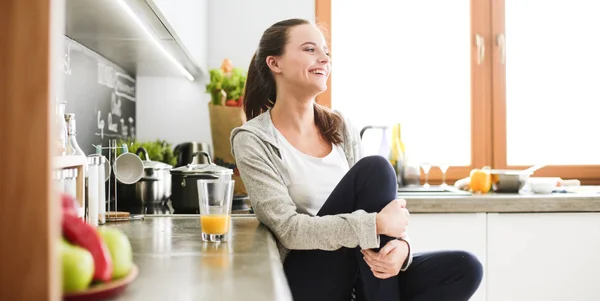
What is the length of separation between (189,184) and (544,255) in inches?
53.2

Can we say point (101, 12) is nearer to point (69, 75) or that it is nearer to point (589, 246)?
point (69, 75)

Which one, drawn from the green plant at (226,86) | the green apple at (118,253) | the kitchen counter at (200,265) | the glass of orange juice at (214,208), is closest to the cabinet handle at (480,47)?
the green plant at (226,86)

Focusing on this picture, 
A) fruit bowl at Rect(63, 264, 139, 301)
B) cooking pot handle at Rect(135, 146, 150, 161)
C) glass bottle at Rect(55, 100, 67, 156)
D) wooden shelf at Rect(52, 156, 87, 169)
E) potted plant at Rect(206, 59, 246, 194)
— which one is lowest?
fruit bowl at Rect(63, 264, 139, 301)

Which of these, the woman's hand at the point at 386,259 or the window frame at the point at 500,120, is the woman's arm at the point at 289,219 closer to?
the woman's hand at the point at 386,259

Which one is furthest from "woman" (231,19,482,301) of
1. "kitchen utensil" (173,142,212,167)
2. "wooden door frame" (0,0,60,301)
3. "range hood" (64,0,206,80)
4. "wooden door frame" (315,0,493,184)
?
"wooden door frame" (315,0,493,184)

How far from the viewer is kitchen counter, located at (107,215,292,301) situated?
2.66 ft

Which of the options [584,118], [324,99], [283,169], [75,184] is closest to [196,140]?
[324,99]

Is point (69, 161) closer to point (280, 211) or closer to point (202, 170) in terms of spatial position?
point (280, 211)

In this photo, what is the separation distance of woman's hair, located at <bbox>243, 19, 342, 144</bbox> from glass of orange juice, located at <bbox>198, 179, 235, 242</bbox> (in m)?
0.57

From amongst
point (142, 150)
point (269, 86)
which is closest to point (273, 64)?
point (269, 86)

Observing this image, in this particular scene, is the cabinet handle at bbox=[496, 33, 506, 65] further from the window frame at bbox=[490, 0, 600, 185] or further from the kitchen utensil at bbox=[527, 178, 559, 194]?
the kitchen utensil at bbox=[527, 178, 559, 194]

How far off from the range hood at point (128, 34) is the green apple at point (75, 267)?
3.20 feet

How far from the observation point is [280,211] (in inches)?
59.3

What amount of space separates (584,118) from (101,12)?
2.54 m
